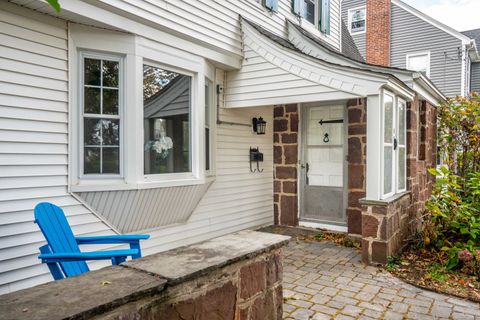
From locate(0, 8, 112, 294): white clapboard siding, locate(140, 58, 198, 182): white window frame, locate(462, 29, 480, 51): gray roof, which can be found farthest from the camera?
locate(462, 29, 480, 51): gray roof

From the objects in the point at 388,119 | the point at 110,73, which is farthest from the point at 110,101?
the point at 388,119

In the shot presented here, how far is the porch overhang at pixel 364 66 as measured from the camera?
4.99m

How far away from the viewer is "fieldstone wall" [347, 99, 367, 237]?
5.62 m

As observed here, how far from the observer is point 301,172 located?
6352 mm

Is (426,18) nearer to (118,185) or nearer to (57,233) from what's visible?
(118,185)

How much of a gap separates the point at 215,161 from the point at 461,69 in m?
11.0

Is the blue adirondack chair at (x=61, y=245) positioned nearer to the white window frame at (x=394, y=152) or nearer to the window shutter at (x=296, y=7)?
the white window frame at (x=394, y=152)

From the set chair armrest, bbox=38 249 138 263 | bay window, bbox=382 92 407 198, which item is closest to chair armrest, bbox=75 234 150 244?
chair armrest, bbox=38 249 138 263

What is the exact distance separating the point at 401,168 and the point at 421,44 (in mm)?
9821

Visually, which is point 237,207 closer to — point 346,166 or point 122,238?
point 346,166

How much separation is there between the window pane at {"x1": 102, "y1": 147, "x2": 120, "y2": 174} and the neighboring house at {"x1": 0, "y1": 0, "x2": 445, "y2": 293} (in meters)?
0.01

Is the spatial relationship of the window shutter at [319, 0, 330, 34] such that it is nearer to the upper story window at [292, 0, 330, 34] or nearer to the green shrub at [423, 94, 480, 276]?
the upper story window at [292, 0, 330, 34]

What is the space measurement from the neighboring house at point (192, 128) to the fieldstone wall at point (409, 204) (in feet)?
0.08

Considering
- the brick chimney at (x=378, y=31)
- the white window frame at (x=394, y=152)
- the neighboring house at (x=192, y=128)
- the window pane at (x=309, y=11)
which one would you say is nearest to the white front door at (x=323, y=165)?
the neighboring house at (x=192, y=128)
